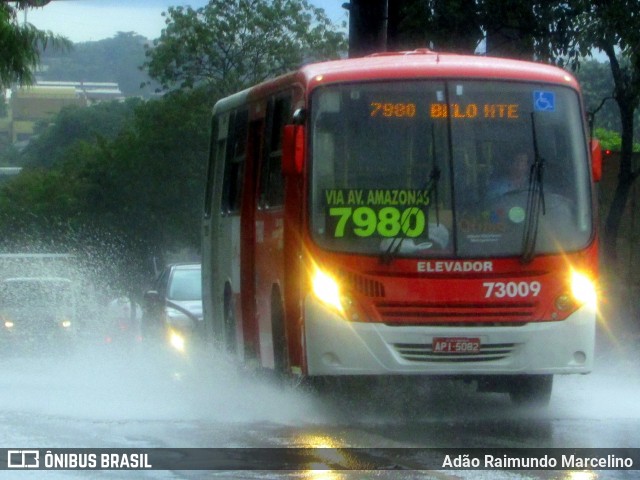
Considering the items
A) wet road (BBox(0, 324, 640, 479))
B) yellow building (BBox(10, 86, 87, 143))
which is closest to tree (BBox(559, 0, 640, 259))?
wet road (BBox(0, 324, 640, 479))

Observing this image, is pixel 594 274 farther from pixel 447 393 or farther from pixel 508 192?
pixel 447 393

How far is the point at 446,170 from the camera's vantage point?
11.9m

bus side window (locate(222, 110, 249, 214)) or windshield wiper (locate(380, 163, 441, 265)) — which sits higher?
bus side window (locate(222, 110, 249, 214))

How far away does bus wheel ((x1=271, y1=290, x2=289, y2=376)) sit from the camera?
1287 centimetres

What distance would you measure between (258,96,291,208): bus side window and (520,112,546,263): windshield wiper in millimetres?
2180

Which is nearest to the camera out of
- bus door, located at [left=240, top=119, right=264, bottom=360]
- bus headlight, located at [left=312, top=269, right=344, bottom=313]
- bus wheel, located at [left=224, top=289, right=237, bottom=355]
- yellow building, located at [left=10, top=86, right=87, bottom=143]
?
bus headlight, located at [left=312, top=269, right=344, bottom=313]

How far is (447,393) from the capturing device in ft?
48.1

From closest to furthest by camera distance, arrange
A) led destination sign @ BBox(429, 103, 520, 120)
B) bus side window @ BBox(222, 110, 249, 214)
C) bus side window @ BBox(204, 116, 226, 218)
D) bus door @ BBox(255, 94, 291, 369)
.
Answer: led destination sign @ BBox(429, 103, 520, 120) < bus door @ BBox(255, 94, 291, 369) < bus side window @ BBox(222, 110, 249, 214) < bus side window @ BBox(204, 116, 226, 218)

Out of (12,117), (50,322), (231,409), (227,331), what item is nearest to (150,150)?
(50,322)

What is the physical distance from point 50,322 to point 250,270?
434 inches

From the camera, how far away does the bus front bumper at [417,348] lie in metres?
11.7

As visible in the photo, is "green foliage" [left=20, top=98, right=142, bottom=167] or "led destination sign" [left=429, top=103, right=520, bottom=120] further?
"green foliage" [left=20, top=98, right=142, bottom=167]

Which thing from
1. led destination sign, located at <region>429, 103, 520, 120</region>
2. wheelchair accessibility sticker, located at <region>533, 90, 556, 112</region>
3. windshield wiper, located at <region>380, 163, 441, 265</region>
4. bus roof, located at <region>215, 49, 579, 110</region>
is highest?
bus roof, located at <region>215, 49, 579, 110</region>

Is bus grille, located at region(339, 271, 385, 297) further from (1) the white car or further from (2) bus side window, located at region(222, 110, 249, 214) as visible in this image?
(1) the white car
